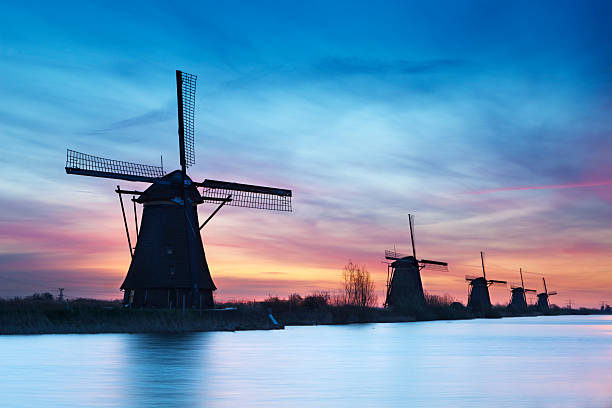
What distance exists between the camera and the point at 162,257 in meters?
39.7

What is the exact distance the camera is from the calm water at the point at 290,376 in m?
13.9

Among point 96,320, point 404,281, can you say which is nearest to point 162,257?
point 96,320

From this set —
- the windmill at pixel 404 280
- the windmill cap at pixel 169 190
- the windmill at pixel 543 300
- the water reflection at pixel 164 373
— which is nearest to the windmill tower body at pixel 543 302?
the windmill at pixel 543 300

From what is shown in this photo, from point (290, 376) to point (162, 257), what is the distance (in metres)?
22.2

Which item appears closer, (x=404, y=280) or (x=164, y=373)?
(x=164, y=373)

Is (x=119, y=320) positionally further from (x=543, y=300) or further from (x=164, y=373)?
(x=543, y=300)

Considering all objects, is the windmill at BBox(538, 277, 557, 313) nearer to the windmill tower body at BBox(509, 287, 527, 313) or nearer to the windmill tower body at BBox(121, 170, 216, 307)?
the windmill tower body at BBox(509, 287, 527, 313)

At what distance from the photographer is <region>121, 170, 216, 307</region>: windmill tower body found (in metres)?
39.7

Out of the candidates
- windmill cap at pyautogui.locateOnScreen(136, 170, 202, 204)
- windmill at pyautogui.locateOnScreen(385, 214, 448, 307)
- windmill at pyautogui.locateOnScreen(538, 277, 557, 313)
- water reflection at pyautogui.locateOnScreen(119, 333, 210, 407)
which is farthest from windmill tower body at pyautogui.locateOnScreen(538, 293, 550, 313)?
water reflection at pyautogui.locateOnScreen(119, 333, 210, 407)

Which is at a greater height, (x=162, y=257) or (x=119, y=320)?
(x=162, y=257)

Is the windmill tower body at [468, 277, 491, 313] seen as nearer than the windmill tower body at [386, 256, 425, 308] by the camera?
No

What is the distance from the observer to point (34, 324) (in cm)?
3634

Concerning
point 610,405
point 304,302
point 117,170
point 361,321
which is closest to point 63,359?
point 610,405

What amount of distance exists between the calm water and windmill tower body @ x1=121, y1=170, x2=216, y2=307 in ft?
29.7
